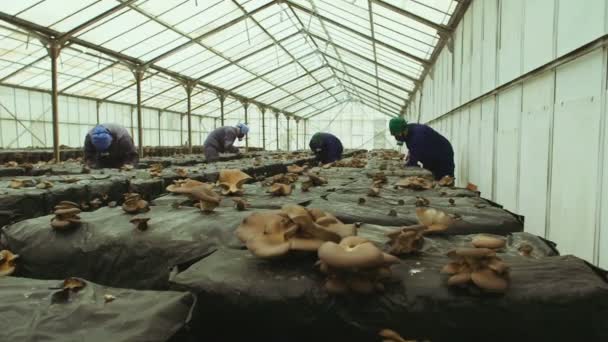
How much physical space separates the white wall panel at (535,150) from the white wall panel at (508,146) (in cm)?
25

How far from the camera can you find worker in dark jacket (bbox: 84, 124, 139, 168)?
6.75 metres

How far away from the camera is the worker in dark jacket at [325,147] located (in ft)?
33.0

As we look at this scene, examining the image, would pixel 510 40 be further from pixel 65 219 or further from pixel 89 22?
pixel 89 22

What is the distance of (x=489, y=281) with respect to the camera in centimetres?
124

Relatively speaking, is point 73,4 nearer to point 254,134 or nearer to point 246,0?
point 246,0

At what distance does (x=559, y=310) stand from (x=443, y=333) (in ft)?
1.12

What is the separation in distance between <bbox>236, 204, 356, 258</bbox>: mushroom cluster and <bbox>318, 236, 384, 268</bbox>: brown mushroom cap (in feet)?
0.52

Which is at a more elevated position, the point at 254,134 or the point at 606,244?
the point at 254,134

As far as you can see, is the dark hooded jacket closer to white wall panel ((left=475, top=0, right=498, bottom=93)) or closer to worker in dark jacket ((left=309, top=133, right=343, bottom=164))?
white wall panel ((left=475, top=0, right=498, bottom=93))

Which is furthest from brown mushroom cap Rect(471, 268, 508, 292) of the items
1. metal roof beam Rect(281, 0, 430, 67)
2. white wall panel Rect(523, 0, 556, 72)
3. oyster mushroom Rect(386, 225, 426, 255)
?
metal roof beam Rect(281, 0, 430, 67)

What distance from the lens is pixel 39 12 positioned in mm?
9430

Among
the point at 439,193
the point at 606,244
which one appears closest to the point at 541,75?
the point at 439,193

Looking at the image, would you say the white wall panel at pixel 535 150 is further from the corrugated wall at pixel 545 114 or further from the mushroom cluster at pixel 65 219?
the mushroom cluster at pixel 65 219

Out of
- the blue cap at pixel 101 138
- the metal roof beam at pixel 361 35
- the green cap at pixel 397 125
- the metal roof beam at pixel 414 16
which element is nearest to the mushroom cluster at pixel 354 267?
the green cap at pixel 397 125
